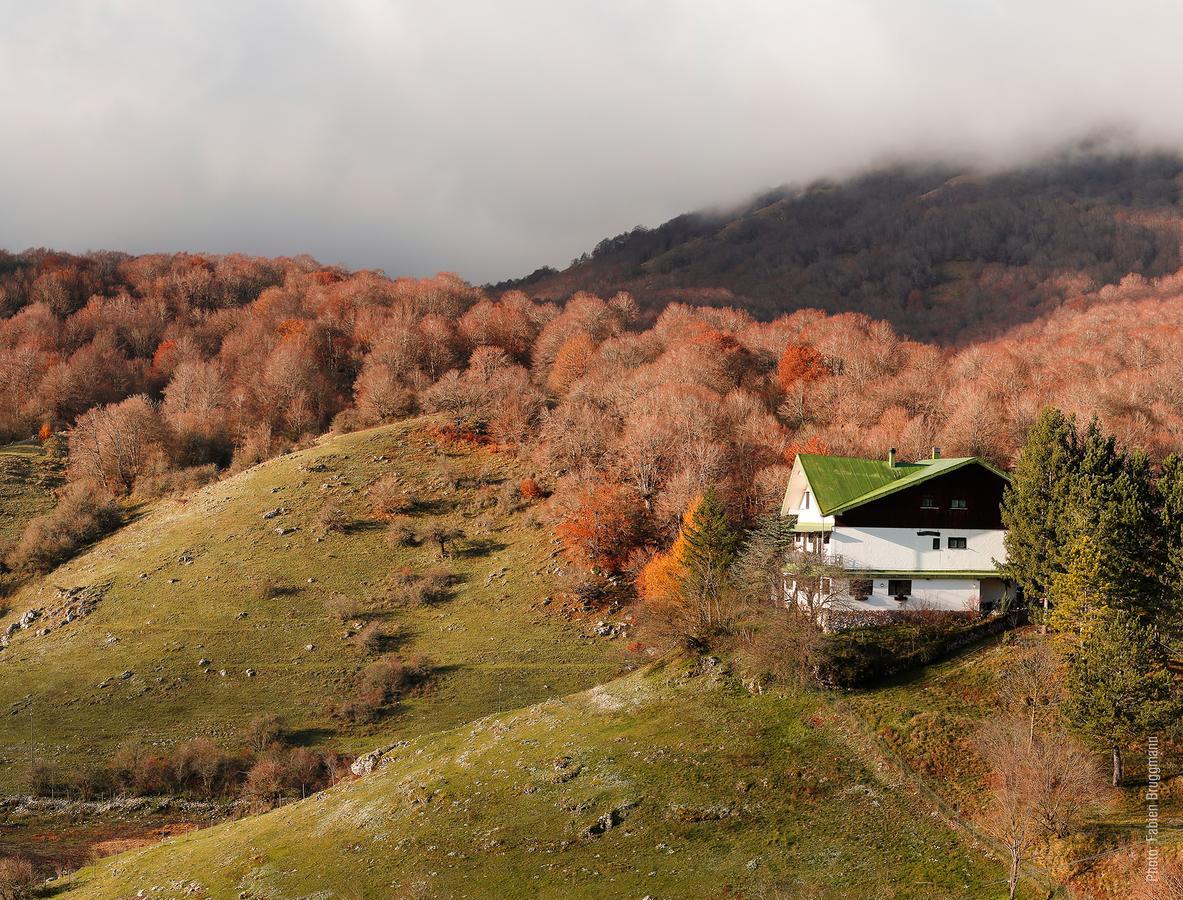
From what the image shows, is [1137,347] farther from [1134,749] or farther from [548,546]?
[1134,749]

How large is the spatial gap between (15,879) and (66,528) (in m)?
65.1

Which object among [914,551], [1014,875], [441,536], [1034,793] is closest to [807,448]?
[441,536]

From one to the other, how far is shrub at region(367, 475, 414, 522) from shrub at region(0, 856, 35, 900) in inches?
2084

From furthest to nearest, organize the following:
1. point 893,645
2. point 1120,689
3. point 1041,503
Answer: point 1041,503, point 893,645, point 1120,689

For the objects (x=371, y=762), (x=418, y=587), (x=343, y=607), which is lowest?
(x=371, y=762)

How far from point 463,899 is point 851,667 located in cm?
2261

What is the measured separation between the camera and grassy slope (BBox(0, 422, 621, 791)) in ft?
208

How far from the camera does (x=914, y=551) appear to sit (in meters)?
52.4

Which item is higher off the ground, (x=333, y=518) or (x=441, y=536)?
(x=333, y=518)

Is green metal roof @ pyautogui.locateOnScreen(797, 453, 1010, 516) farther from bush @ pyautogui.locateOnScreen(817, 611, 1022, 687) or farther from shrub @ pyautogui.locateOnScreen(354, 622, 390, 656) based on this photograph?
shrub @ pyautogui.locateOnScreen(354, 622, 390, 656)

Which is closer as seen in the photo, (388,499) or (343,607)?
(343,607)

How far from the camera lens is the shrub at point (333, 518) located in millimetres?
91625

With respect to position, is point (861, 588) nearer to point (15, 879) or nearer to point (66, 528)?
point (15, 879)

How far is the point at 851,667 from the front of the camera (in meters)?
43.6
